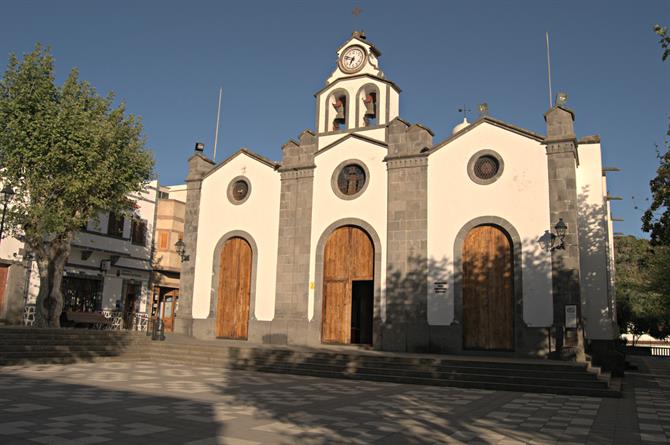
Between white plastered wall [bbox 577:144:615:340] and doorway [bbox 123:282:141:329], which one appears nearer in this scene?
white plastered wall [bbox 577:144:615:340]

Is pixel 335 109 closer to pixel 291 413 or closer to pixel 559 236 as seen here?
pixel 559 236

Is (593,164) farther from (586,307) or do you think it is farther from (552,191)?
(586,307)

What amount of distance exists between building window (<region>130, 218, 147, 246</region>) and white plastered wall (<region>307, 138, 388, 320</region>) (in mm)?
11761

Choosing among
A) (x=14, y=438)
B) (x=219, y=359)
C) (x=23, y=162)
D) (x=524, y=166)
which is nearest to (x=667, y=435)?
(x=14, y=438)

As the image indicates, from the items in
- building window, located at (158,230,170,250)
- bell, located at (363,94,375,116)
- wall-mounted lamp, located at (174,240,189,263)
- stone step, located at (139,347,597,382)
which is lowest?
stone step, located at (139,347,597,382)

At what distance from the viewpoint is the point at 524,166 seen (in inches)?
737

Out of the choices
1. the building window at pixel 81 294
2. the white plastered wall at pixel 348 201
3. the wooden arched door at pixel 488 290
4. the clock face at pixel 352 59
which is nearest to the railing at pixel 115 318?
the building window at pixel 81 294

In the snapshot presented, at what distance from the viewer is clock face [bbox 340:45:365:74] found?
2289 cm

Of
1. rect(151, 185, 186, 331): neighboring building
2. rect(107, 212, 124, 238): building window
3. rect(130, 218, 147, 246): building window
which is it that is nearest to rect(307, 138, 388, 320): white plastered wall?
rect(107, 212, 124, 238): building window

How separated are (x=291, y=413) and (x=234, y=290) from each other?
14.4m

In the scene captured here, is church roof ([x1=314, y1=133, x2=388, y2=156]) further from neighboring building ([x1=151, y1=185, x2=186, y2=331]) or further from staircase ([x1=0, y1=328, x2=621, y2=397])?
neighboring building ([x1=151, y1=185, x2=186, y2=331])

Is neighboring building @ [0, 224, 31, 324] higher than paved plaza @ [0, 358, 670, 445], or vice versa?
neighboring building @ [0, 224, 31, 324]

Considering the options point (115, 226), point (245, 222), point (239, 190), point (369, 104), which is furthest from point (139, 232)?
point (369, 104)

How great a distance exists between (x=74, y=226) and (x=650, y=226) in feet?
64.6
